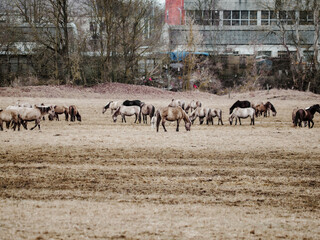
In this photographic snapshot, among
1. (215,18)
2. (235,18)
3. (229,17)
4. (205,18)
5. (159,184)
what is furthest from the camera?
(235,18)

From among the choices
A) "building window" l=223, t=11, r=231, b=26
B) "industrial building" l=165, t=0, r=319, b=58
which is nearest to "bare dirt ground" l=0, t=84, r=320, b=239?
"industrial building" l=165, t=0, r=319, b=58

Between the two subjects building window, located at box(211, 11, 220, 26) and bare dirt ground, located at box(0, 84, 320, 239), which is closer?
bare dirt ground, located at box(0, 84, 320, 239)

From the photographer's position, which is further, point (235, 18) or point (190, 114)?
point (235, 18)

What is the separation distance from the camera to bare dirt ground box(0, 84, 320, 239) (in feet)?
23.9

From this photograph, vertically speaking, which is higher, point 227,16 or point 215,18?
point 227,16

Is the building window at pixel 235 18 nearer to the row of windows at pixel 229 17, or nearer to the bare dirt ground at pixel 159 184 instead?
the row of windows at pixel 229 17

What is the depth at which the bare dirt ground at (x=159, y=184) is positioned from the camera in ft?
23.9

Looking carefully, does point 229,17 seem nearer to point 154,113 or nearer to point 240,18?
point 240,18

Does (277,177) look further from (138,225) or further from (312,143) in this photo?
(312,143)

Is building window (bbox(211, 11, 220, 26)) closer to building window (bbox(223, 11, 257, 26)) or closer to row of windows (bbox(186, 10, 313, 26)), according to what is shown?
row of windows (bbox(186, 10, 313, 26))

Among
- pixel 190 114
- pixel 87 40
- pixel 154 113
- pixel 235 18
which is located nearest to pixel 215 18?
pixel 235 18

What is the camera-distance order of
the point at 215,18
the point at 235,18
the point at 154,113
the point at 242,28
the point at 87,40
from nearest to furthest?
1. the point at 154,113
2. the point at 87,40
3. the point at 242,28
4. the point at 215,18
5. the point at 235,18

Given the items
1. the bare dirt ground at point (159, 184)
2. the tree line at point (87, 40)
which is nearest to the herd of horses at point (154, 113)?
the bare dirt ground at point (159, 184)

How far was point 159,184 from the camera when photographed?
1017 cm
